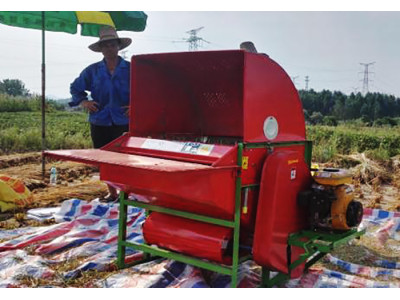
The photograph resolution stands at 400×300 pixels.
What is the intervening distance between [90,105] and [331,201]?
3187mm

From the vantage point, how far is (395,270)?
3.80 metres

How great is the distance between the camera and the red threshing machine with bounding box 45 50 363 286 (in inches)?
117

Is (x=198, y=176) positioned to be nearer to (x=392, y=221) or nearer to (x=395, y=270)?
(x=395, y=270)

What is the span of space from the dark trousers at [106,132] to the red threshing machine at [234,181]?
1.66 m

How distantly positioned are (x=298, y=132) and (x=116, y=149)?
4.88ft

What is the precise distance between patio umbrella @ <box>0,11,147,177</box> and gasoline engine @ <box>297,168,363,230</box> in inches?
183

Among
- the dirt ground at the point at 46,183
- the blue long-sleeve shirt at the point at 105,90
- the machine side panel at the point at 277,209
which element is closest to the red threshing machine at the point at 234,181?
the machine side panel at the point at 277,209

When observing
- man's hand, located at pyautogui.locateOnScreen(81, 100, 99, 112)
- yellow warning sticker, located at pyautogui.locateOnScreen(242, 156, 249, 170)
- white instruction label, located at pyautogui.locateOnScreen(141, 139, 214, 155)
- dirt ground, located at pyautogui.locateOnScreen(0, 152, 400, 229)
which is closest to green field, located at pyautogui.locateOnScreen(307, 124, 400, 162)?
dirt ground, located at pyautogui.locateOnScreen(0, 152, 400, 229)

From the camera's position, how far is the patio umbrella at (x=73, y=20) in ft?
22.7

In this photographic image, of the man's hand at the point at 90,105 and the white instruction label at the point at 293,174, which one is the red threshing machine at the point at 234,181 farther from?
the man's hand at the point at 90,105

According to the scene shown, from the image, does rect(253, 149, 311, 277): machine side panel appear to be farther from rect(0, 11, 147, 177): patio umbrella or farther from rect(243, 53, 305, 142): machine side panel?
rect(0, 11, 147, 177): patio umbrella

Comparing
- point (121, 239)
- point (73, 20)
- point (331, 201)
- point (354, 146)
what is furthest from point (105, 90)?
point (354, 146)

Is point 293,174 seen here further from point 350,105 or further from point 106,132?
point 350,105

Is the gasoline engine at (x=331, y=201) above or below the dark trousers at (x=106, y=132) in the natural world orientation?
below
